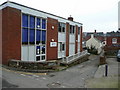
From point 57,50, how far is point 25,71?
A: 8027mm

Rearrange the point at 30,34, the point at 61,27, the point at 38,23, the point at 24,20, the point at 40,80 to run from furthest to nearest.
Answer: the point at 61,27, the point at 38,23, the point at 30,34, the point at 24,20, the point at 40,80

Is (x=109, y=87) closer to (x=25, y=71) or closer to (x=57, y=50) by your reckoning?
(x=25, y=71)

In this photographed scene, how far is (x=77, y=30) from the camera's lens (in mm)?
23234

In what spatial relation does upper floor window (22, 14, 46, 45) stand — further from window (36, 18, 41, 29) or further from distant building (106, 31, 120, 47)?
distant building (106, 31, 120, 47)

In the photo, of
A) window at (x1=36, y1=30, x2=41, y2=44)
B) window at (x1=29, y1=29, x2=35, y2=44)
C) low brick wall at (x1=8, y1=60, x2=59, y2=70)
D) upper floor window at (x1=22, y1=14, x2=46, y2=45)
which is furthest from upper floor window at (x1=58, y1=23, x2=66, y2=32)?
low brick wall at (x1=8, y1=60, x2=59, y2=70)

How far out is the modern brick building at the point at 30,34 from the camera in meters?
11.6

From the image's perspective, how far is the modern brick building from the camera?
38.1 feet

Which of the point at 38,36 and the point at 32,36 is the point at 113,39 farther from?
the point at 32,36

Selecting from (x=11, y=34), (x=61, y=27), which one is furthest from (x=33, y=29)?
(x=61, y=27)

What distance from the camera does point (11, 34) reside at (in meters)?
11.6

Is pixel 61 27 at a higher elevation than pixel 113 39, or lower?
higher

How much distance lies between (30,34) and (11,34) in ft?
8.18

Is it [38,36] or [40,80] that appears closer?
[40,80]

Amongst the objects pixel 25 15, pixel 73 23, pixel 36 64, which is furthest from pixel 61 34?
pixel 36 64
